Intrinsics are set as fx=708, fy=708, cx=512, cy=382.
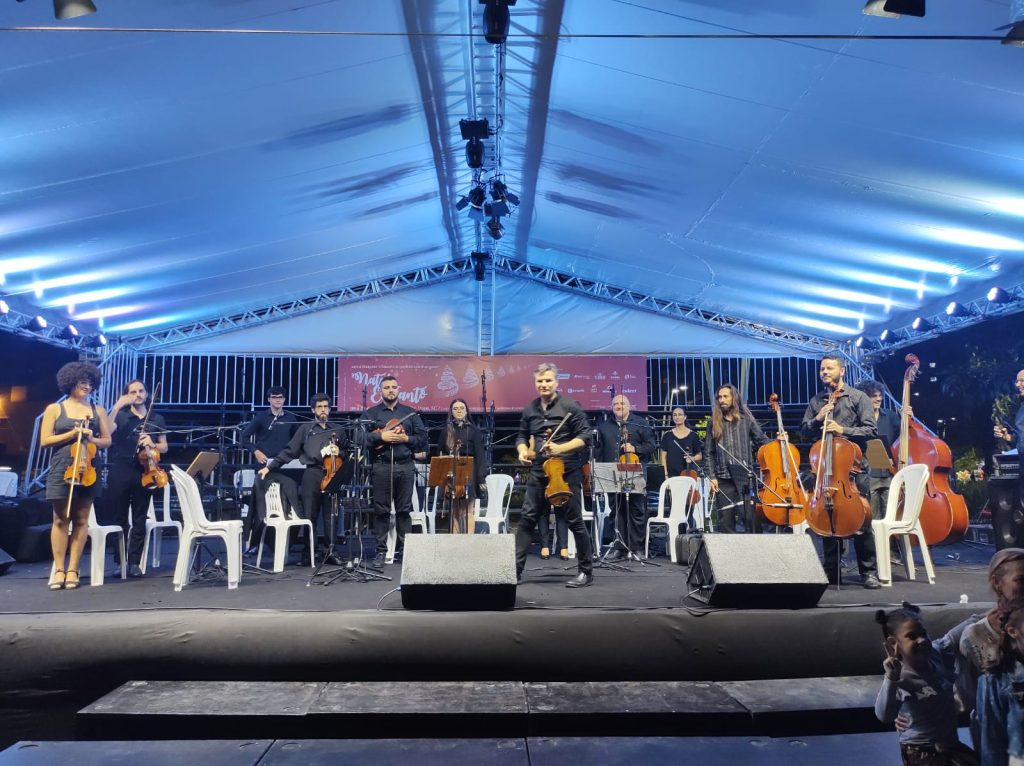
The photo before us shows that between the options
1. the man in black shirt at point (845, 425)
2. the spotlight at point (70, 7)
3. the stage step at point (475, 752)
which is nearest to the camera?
the stage step at point (475, 752)

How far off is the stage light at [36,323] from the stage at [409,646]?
5.98 meters

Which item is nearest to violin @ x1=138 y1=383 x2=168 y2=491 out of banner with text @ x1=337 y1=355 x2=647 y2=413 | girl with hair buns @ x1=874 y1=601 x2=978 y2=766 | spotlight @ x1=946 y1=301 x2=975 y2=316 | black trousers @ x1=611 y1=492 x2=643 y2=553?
black trousers @ x1=611 y1=492 x2=643 y2=553

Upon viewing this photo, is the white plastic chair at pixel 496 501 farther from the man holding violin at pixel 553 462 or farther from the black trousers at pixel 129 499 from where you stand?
the black trousers at pixel 129 499

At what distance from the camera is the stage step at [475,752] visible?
2.66m

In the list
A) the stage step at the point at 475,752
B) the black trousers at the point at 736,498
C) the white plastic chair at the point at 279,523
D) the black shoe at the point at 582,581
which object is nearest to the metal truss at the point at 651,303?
the black trousers at the point at 736,498

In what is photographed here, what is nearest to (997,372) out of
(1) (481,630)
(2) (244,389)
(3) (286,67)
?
(1) (481,630)

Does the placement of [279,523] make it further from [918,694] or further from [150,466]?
[918,694]

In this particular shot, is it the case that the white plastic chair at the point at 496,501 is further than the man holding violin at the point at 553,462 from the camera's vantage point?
Yes

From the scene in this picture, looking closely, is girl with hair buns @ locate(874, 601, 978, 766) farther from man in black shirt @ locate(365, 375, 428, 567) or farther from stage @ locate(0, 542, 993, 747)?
man in black shirt @ locate(365, 375, 428, 567)

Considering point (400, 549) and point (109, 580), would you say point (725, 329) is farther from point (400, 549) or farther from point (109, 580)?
point (109, 580)

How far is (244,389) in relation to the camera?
11727 mm

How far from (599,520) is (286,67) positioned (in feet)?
18.0

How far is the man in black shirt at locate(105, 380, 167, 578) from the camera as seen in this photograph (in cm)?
580

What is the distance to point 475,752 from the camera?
2805 millimetres
